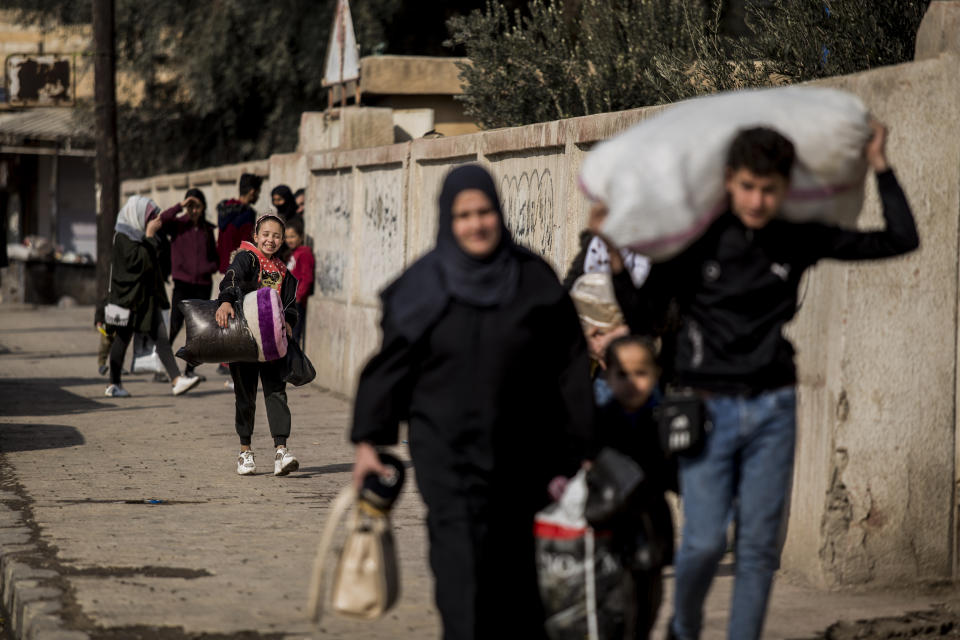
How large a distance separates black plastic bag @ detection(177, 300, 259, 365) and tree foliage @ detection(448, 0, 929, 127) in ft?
12.9

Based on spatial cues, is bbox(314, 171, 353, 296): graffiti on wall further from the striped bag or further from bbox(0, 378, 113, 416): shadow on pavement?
the striped bag

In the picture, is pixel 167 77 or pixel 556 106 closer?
pixel 556 106

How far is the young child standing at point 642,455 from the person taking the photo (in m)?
4.19

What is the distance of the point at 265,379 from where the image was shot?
8766 millimetres

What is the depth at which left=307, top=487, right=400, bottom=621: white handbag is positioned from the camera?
3.93 m

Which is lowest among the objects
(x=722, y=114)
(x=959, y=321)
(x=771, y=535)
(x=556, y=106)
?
(x=771, y=535)

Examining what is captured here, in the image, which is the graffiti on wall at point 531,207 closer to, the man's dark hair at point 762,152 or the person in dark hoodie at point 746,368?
the person in dark hoodie at point 746,368

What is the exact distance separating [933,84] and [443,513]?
116 inches

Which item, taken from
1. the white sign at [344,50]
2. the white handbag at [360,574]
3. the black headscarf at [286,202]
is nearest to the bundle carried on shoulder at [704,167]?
the white handbag at [360,574]

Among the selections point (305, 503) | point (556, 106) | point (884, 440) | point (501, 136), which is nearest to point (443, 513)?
point (884, 440)

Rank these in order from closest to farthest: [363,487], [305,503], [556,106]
Answer: [363,487]
[305,503]
[556,106]

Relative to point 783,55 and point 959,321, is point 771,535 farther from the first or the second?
point 783,55

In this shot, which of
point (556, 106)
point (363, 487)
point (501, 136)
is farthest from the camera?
point (556, 106)

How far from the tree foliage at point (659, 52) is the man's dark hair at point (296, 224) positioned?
213 centimetres
